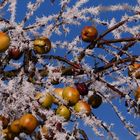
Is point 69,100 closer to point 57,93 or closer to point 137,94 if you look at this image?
point 57,93

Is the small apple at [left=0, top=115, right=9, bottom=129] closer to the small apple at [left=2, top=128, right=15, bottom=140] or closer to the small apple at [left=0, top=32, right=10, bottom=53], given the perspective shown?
the small apple at [left=2, top=128, right=15, bottom=140]

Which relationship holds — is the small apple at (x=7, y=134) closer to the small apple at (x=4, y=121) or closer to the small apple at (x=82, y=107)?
the small apple at (x=4, y=121)

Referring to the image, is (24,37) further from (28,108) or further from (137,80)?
(137,80)

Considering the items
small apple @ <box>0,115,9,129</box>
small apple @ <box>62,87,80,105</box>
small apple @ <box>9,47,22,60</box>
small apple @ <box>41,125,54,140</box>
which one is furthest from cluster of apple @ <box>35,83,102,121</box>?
small apple @ <box>9,47,22,60</box>

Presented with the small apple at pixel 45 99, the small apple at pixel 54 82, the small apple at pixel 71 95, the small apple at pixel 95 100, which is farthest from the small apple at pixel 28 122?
the small apple at pixel 95 100

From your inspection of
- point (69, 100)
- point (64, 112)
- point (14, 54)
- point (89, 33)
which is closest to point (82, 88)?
point (69, 100)

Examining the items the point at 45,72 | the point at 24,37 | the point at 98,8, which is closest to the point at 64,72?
the point at 45,72

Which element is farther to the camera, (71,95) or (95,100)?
(95,100)

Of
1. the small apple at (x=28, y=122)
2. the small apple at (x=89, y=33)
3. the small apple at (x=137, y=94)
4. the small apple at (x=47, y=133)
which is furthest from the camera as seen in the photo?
the small apple at (x=89, y=33)

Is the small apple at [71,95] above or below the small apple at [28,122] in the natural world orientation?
above
